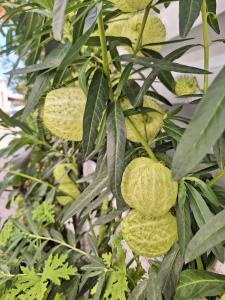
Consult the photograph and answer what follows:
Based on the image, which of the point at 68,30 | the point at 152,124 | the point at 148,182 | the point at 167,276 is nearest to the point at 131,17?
the point at 68,30

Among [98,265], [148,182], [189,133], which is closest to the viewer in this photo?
[189,133]

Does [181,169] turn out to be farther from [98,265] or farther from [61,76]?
[98,265]

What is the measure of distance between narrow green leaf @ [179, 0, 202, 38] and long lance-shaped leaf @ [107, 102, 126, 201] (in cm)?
14

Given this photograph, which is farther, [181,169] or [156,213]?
[156,213]

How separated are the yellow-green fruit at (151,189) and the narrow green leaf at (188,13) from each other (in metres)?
0.18

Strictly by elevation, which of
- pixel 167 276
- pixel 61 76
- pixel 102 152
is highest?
pixel 61 76

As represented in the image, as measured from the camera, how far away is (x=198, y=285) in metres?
0.50

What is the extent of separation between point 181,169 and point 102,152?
16.7 inches

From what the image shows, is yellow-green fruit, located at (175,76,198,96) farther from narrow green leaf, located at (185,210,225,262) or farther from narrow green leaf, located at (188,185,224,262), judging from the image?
narrow green leaf, located at (185,210,225,262)

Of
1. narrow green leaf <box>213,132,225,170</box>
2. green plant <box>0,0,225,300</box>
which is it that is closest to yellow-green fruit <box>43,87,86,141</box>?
green plant <box>0,0,225,300</box>

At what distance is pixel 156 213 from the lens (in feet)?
1.63

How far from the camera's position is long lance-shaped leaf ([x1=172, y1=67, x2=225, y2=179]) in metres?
0.25

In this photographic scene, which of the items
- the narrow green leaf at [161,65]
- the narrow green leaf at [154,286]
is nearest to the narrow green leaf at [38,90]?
the narrow green leaf at [161,65]

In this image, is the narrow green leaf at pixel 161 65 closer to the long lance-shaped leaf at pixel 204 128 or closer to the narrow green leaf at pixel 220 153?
the narrow green leaf at pixel 220 153
